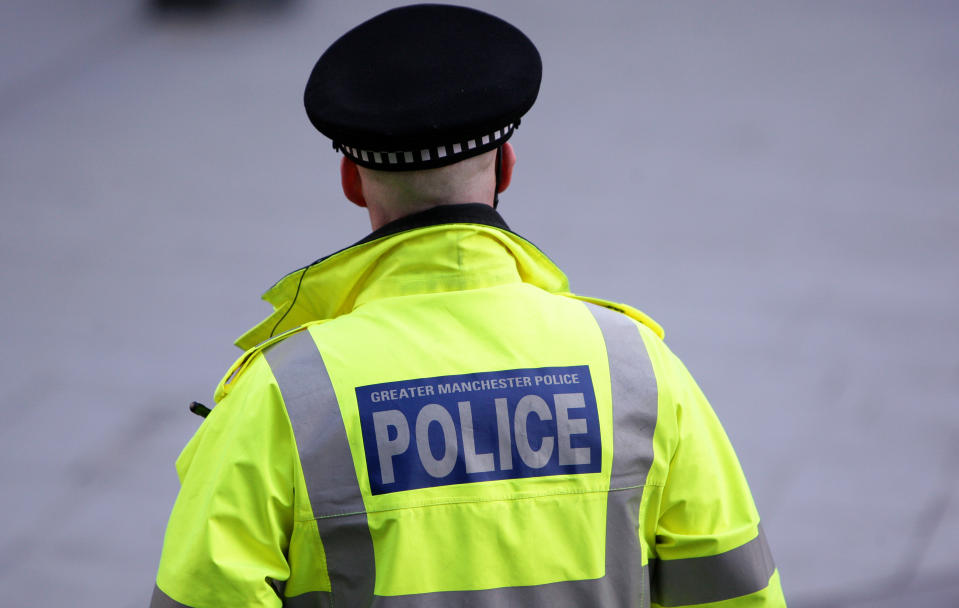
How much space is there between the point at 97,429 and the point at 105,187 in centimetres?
68

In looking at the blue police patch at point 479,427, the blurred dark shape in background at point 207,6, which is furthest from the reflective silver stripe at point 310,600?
the blurred dark shape in background at point 207,6

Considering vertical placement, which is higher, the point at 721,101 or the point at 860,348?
the point at 721,101

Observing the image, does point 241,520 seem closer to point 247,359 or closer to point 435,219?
point 247,359

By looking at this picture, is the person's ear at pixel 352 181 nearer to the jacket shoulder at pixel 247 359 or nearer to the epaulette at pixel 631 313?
the jacket shoulder at pixel 247 359

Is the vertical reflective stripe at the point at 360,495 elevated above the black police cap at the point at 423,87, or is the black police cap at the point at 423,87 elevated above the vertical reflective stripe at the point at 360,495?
the black police cap at the point at 423,87

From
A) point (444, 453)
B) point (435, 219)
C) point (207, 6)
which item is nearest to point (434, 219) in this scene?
point (435, 219)

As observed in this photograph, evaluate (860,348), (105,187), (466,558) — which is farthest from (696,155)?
(466,558)

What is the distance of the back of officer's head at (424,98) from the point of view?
823 mm

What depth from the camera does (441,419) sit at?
81 cm

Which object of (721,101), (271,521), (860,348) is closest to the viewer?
(271,521)

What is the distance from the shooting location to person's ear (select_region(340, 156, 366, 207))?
0.89 meters

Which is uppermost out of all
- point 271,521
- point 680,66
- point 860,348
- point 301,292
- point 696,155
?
point 680,66

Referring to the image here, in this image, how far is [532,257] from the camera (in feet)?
3.05

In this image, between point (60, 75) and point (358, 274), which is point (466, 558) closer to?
point (358, 274)
